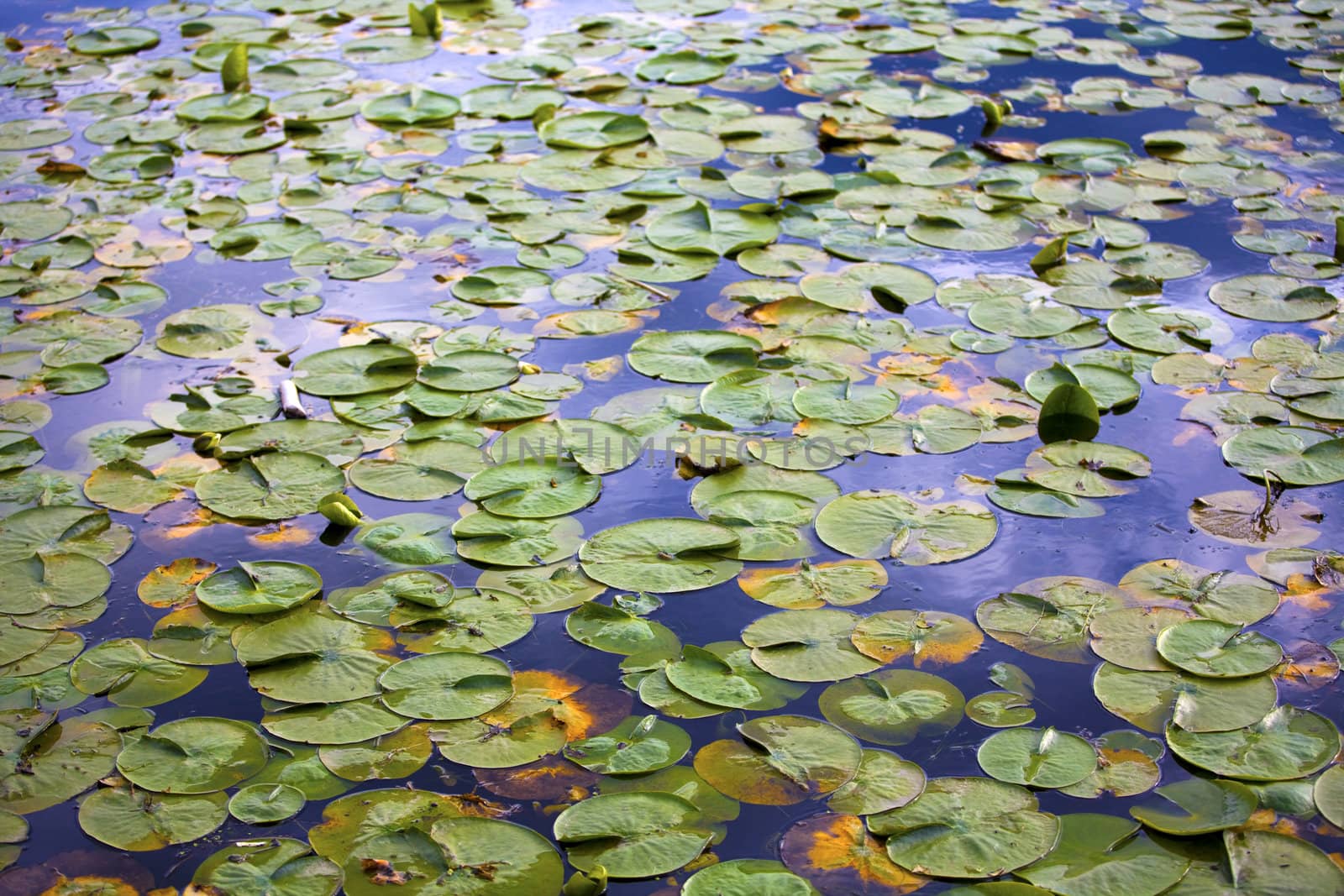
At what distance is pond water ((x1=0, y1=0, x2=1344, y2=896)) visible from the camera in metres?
2.00

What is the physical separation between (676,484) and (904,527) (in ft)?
1.82

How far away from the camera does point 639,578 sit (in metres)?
2.50

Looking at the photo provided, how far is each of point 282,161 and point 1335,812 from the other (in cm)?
399

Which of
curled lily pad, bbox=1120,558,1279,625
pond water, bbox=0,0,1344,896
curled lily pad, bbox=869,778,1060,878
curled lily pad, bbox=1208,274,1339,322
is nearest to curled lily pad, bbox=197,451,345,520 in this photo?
pond water, bbox=0,0,1344,896

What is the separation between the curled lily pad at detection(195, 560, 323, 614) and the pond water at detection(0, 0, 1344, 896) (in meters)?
0.01

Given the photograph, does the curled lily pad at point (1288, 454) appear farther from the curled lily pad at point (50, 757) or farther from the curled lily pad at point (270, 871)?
the curled lily pad at point (50, 757)

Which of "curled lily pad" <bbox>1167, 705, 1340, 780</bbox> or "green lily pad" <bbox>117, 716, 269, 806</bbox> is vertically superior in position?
"curled lily pad" <bbox>1167, 705, 1340, 780</bbox>

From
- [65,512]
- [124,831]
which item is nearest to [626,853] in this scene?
[124,831]

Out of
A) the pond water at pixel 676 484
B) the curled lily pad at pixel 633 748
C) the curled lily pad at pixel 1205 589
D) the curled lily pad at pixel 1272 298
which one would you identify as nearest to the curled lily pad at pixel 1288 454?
the pond water at pixel 676 484

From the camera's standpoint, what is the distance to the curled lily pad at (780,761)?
204cm

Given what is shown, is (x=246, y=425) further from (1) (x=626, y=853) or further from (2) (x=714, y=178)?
(2) (x=714, y=178)

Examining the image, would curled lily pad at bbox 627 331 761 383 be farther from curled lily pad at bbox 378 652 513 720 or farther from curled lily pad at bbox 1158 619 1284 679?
curled lily pad at bbox 1158 619 1284 679

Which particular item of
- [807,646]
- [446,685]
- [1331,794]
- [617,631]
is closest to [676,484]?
[617,631]

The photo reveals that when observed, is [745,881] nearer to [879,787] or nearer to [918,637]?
[879,787]
